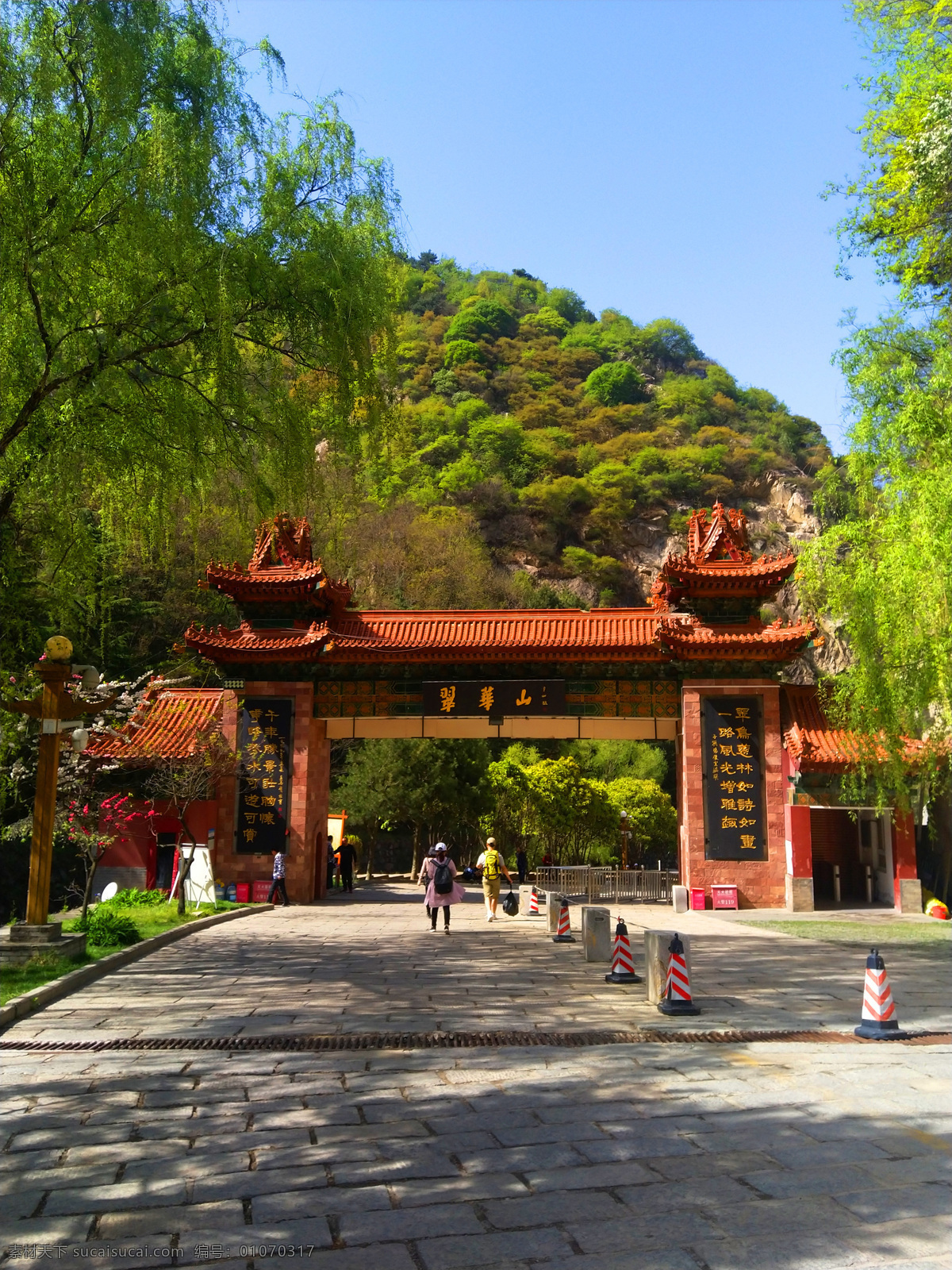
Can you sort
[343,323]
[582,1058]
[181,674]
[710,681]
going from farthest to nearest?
[181,674] < [710,681] < [343,323] < [582,1058]

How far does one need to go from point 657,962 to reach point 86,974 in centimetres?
556

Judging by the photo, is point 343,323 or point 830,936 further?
point 830,936

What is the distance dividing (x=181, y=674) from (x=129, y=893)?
48.0ft

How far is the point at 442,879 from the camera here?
585 inches

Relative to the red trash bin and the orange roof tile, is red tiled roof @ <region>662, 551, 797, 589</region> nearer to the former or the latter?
the orange roof tile

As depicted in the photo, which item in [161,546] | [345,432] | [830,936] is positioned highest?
[345,432]

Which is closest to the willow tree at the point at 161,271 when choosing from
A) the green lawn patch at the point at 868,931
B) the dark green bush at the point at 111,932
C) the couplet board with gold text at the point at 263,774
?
the dark green bush at the point at 111,932

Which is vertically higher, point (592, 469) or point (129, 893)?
point (592, 469)

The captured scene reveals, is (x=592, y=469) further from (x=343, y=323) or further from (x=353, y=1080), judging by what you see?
(x=353, y=1080)

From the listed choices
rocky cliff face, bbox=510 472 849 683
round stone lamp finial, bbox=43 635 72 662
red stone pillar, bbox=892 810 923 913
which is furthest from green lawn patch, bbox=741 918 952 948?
rocky cliff face, bbox=510 472 849 683

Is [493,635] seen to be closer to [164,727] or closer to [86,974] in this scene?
[164,727]

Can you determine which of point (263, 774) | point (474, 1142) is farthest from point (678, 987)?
point (263, 774)

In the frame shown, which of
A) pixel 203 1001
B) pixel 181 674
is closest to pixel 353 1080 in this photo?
pixel 203 1001

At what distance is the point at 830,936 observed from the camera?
1461cm
